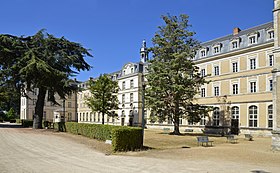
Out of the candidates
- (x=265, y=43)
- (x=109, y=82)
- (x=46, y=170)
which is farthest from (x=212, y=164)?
(x=109, y=82)

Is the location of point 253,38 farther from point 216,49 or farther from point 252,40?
point 216,49

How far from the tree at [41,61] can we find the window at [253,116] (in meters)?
21.2

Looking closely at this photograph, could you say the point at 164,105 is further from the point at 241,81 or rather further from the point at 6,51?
the point at 6,51

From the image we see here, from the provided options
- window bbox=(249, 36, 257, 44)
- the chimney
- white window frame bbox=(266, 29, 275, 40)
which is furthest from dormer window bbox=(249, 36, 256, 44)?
the chimney

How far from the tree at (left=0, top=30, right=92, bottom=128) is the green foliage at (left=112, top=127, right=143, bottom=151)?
18.0m

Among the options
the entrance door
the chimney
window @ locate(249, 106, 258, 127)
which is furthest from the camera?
the chimney

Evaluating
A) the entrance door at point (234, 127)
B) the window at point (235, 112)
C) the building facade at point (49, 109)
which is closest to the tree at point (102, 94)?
the window at point (235, 112)

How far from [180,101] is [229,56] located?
1078 cm

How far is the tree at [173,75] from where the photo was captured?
29766mm

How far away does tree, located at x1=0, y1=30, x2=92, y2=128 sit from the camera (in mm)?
32406

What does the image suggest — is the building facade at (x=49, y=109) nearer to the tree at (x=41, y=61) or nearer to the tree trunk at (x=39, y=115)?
the tree trunk at (x=39, y=115)

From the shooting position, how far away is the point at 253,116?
33469 mm

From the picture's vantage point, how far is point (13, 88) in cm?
3516

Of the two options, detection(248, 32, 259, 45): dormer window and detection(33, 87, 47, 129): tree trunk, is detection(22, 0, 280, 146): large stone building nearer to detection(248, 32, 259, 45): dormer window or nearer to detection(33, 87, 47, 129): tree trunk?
detection(248, 32, 259, 45): dormer window
